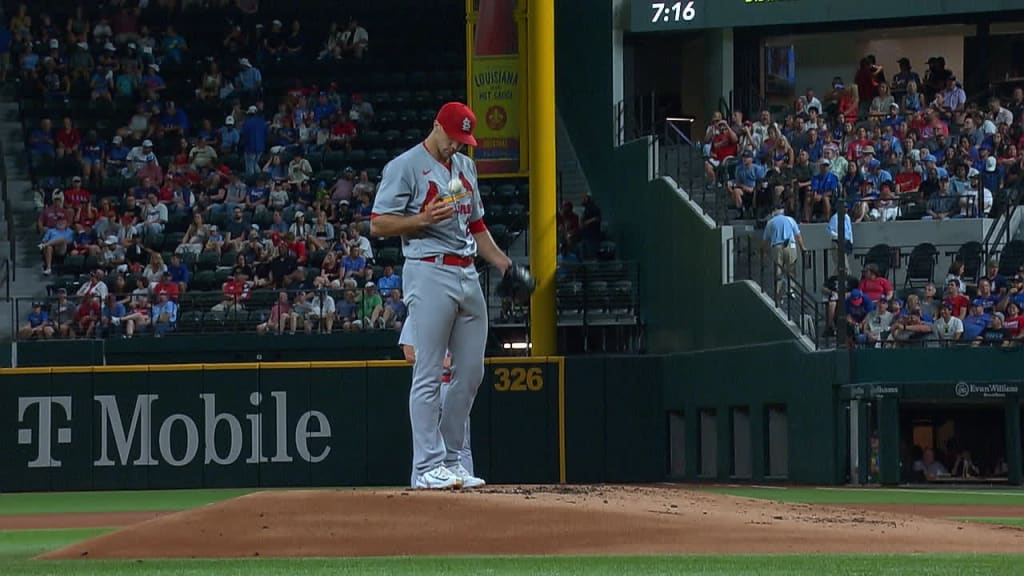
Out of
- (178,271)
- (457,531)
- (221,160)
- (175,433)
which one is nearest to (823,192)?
(175,433)

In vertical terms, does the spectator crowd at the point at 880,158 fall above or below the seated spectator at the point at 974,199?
above

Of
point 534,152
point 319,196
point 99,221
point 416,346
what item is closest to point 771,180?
point 534,152

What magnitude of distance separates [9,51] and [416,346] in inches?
946

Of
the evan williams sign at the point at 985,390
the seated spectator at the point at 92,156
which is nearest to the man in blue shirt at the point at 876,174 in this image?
the evan williams sign at the point at 985,390

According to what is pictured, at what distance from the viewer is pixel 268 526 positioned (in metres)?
8.64

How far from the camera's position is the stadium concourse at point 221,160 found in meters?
24.1

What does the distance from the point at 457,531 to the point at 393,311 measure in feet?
48.4

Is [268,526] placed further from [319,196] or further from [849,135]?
[319,196]

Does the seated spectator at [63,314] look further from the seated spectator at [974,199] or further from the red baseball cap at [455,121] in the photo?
the red baseball cap at [455,121]

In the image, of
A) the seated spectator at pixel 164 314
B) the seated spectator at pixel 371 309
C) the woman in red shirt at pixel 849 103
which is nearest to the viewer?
the seated spectator at pixel 371 309

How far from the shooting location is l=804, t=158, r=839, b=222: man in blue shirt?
22.5 metres

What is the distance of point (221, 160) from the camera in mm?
29031

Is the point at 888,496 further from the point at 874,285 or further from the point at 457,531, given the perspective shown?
the point at 457,531

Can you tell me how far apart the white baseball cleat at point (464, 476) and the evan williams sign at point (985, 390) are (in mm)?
10328
